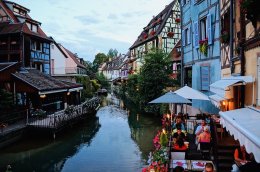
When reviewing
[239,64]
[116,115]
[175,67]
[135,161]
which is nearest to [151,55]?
[175,67]

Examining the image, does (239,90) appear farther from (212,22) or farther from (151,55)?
(151,55)

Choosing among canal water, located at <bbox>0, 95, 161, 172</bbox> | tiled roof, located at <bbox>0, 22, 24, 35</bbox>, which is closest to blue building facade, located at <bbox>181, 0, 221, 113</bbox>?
canal water, located at <bbox>0, 95, 161, 172</bbox>

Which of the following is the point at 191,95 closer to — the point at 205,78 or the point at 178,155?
the point at 205,78

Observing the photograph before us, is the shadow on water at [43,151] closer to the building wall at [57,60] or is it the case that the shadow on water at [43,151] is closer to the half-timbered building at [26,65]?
the half-timbered building at [26,65]

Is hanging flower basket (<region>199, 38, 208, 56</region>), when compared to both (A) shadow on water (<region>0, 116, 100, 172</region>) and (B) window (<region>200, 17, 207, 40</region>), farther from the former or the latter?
(A) shadow on water (<region>0, 116, 100, 172</region>)

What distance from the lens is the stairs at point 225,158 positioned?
10.7 metres

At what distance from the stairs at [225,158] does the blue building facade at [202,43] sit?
21.6 feet

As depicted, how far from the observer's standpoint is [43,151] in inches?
754

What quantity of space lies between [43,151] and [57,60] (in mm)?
28971

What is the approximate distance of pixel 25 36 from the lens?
3247cm

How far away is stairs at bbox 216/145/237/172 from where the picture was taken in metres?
10.7

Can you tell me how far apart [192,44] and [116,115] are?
17195mm

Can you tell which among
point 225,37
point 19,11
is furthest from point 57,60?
point 225,37

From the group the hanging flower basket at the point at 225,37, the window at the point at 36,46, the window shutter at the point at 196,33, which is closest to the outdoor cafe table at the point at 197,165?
the hanging flower basket at the point at 225,37
